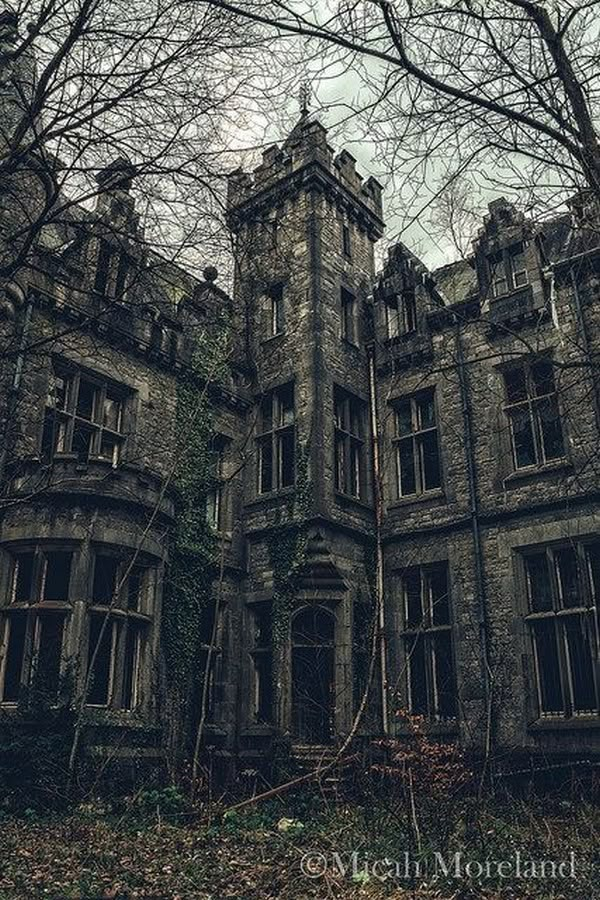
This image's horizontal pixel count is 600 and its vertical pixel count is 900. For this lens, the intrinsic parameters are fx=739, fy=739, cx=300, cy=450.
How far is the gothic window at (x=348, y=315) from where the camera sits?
15.8 meters

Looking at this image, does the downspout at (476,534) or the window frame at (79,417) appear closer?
the window frame at (79,417)

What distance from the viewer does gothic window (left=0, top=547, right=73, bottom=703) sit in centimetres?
996

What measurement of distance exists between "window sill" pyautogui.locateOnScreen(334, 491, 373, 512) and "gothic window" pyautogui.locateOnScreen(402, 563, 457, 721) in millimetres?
1504

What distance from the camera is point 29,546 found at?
34.9 feet

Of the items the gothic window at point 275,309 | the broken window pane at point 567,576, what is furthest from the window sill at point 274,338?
the broken window pane at point 567,576

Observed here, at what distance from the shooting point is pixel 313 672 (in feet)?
41.6

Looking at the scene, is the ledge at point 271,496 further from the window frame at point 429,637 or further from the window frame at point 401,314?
the window frame at point 401,314

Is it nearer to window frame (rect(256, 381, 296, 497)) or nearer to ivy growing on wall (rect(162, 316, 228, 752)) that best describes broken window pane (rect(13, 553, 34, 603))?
ivy growing on wall (rect(162, 316, 228, 752))

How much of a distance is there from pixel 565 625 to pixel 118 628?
275 inches

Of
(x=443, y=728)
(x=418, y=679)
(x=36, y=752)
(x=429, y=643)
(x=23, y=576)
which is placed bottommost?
(x=36, y=752)

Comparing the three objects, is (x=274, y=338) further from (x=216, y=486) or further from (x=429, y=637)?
(x=429, y=637)

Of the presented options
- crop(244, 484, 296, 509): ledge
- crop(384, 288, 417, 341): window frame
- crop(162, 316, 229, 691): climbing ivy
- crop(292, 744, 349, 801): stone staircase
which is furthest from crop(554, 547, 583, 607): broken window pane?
crop(162, 316, 229, 691): climbing ivy

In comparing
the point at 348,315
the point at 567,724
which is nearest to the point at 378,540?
the point at 567,724

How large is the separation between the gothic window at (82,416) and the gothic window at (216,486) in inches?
77.7
